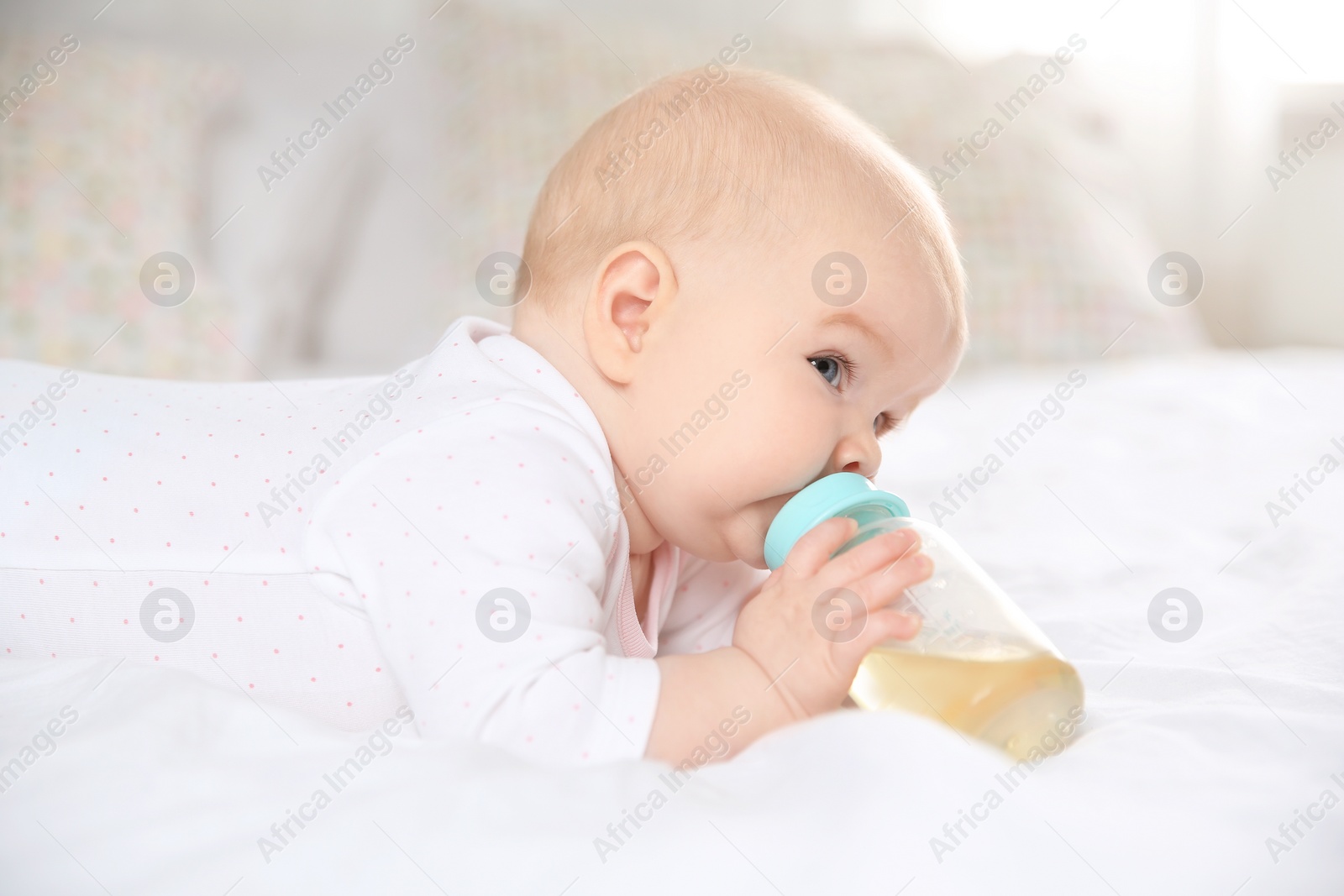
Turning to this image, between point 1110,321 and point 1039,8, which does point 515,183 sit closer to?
point 1110,321

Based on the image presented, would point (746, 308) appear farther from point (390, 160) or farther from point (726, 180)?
point (390, 160)

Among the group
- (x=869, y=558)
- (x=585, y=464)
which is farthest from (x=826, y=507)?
(x=585, y=464)

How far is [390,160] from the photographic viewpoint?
2.10 meters

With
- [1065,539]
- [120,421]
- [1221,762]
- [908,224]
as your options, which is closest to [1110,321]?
[1065,539]

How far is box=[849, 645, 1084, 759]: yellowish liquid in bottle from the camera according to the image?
2.25 feet

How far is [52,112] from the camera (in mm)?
1668

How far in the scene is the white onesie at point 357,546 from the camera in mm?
687

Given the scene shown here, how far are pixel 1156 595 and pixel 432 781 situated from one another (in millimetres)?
723

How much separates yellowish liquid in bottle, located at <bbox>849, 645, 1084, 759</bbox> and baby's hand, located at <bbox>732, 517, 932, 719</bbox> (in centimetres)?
2

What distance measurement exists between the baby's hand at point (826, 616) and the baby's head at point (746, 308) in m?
0.10

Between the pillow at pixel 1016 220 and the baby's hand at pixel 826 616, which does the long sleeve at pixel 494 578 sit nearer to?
the baby's hand at pixel 826 616

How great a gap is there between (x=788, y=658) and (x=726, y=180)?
0.38 metres

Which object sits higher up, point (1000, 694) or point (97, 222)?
point (97, 222)

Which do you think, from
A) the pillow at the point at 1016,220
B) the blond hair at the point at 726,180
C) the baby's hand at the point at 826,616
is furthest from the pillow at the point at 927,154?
the baby's hand at the point at 826,616
